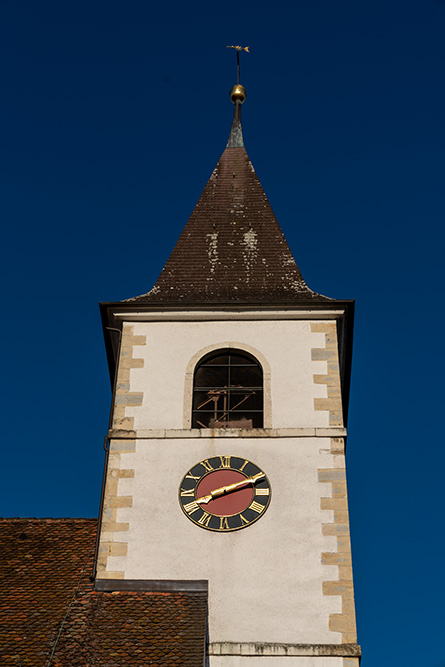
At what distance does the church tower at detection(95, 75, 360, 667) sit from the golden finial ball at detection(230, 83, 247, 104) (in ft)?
17.0

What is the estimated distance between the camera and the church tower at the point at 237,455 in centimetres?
1522

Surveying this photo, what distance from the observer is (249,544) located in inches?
623

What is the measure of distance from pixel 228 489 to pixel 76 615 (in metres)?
2.97

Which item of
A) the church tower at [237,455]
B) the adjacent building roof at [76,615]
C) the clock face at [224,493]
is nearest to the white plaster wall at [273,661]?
the church tower at [237,455]

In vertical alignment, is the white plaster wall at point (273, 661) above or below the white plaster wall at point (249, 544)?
below

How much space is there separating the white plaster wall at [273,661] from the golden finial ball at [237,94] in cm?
1346

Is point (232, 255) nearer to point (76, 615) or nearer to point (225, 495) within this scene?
point (225, 495)

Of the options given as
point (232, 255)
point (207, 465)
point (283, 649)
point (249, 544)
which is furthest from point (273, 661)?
point (232, 255)

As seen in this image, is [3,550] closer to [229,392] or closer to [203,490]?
[203,490]

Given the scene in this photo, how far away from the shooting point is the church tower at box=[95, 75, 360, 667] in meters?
15.2

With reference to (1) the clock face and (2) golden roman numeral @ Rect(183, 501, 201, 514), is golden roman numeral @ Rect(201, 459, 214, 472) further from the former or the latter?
(2) golden roman numeral @ Rect(183, 501, 201, 514)

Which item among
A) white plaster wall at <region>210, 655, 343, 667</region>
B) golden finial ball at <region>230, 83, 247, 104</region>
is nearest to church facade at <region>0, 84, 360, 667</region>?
white plaster wall at <region>210, 655, 343, 667</region>

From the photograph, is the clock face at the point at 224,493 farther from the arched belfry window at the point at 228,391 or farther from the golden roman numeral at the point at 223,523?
the arched belfry window at the point at 228,391

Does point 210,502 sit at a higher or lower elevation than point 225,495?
lower
